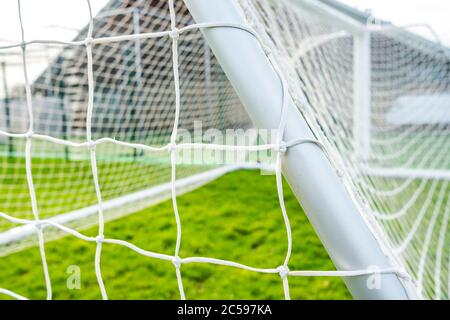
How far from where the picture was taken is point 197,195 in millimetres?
2725

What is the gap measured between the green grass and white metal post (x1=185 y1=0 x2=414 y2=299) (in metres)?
0.90

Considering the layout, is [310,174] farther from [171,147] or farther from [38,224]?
[38,224]

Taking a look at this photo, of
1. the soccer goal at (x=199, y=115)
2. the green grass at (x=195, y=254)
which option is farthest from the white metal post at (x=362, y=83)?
the green grass at (x=195, y=254)

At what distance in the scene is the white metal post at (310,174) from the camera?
1.60 feet

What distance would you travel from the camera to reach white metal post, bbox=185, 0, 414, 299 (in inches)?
19.2

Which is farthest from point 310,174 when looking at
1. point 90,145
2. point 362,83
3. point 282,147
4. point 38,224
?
point 362,83

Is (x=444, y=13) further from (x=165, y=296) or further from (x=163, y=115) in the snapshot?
(x=165, y=296)

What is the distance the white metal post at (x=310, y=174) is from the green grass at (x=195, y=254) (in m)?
0.90

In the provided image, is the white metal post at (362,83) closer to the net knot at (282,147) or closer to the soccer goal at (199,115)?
the soccer goal at (199,115)

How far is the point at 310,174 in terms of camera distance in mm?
488

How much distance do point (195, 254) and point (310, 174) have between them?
51.8 inches
